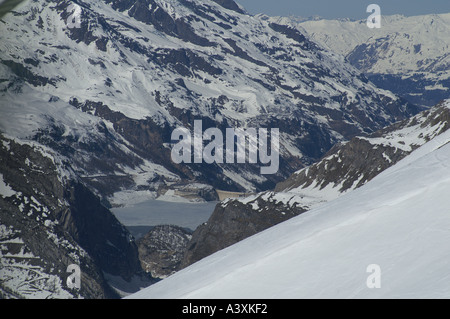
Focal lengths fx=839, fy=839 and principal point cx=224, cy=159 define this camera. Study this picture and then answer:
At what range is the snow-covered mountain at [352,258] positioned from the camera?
1327 centimetres

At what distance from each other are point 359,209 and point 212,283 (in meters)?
3.38

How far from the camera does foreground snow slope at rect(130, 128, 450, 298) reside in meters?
13.3

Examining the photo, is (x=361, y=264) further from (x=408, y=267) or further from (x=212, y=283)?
(x=212, y=283)

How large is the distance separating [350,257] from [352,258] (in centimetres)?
6

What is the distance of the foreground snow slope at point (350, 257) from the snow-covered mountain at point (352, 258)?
2 cm

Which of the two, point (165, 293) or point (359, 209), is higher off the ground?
point (359, 209)

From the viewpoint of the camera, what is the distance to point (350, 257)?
1401 centimetres

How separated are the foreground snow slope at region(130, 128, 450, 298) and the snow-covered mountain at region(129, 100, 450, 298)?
16mm

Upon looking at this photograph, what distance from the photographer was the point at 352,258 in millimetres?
13953
